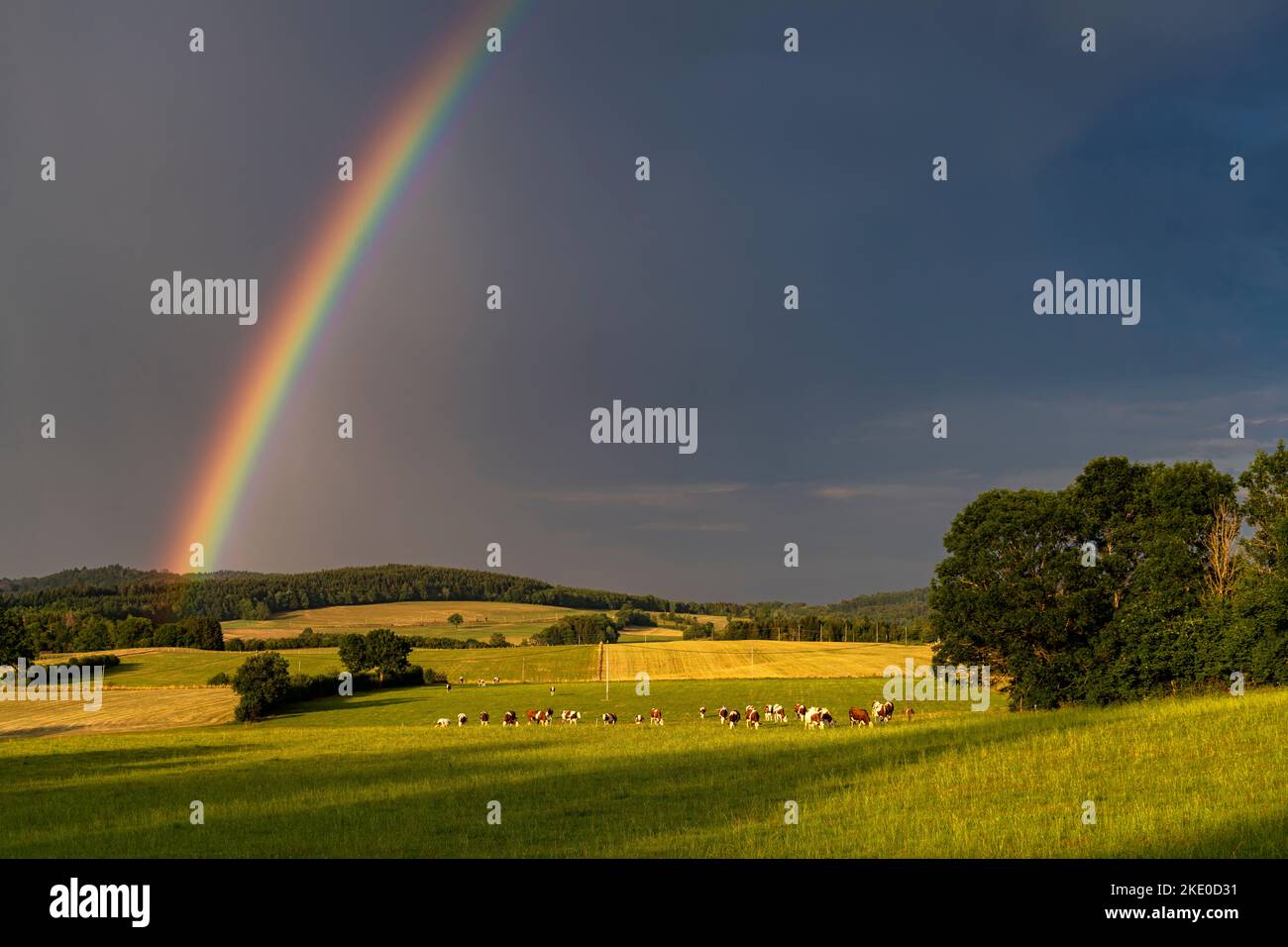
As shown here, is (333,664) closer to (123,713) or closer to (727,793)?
(123,713)

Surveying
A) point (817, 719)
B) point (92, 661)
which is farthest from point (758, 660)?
point (817, 719)

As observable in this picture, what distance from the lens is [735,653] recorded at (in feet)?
598

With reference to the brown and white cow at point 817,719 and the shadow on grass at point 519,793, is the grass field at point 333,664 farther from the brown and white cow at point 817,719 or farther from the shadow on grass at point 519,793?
the shadow on grass at point 519,793

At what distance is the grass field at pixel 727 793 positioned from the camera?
17609 mm

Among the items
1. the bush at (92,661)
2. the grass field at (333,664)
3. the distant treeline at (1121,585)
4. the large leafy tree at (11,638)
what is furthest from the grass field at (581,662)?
the distant treeline at (1121,585)

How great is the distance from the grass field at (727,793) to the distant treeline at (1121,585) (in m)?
21.4

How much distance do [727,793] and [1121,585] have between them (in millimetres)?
56041

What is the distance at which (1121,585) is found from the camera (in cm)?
7006

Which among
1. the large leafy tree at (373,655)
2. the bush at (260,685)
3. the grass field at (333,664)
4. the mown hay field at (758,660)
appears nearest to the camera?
the bush at (260,685)

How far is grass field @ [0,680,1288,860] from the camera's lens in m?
17.6

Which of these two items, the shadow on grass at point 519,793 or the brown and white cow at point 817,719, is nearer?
the shadow on grass at point 519,793

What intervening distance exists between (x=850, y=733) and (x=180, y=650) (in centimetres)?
17814
